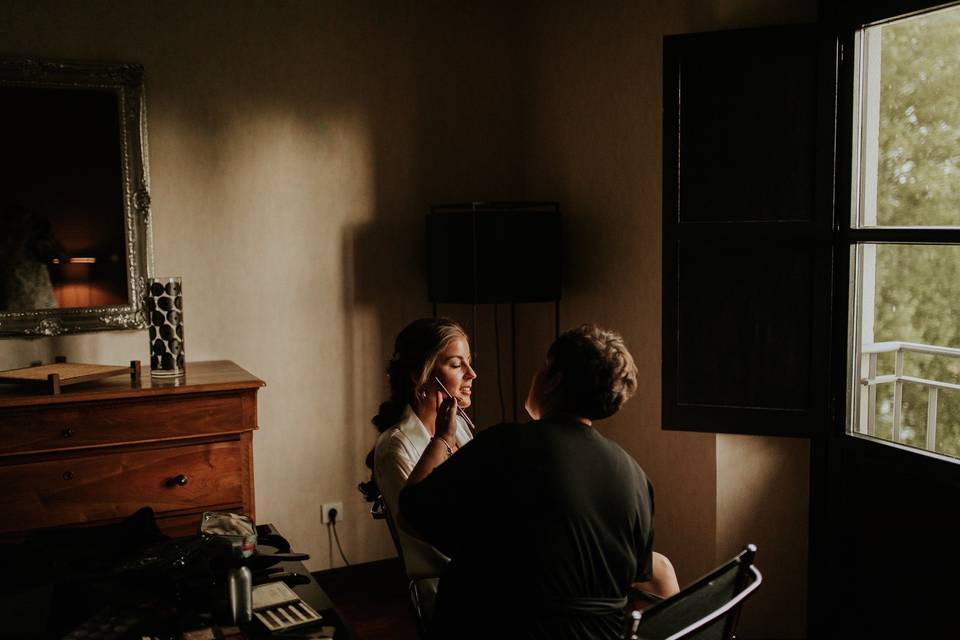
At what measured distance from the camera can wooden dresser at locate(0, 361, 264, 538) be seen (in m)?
2.76

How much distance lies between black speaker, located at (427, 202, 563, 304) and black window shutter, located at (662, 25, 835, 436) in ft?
2.01

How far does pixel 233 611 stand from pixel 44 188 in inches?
84.2

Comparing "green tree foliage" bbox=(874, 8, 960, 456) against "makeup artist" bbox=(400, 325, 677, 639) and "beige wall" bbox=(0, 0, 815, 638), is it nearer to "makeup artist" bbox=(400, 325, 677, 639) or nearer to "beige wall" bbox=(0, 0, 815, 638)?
"beige wall" bbox=(0, 0, 815, 638)

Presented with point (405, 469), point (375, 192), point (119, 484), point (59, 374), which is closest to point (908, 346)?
point (405, 469)

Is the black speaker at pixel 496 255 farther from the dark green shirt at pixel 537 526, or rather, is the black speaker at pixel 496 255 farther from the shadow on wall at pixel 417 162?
the dark green shirt at pixel 537 526

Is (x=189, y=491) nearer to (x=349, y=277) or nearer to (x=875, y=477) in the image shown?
(x=349, y=277)

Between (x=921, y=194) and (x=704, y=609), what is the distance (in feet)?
5.56

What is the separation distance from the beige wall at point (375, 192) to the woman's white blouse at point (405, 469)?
1.29 m

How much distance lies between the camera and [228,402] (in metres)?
3.00

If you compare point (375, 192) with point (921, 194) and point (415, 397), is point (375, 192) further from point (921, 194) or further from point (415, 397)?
point (921, 194)

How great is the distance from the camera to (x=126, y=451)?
289 centimetres

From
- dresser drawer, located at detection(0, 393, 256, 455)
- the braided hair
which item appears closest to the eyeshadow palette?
the braided hair

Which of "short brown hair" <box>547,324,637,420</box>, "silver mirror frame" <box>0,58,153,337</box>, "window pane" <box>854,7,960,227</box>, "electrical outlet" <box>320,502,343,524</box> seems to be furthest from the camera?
"electrical outlet" <box>320,502,343,524</box>

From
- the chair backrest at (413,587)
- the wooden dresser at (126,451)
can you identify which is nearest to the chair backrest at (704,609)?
the chair backrest at (413,587)
